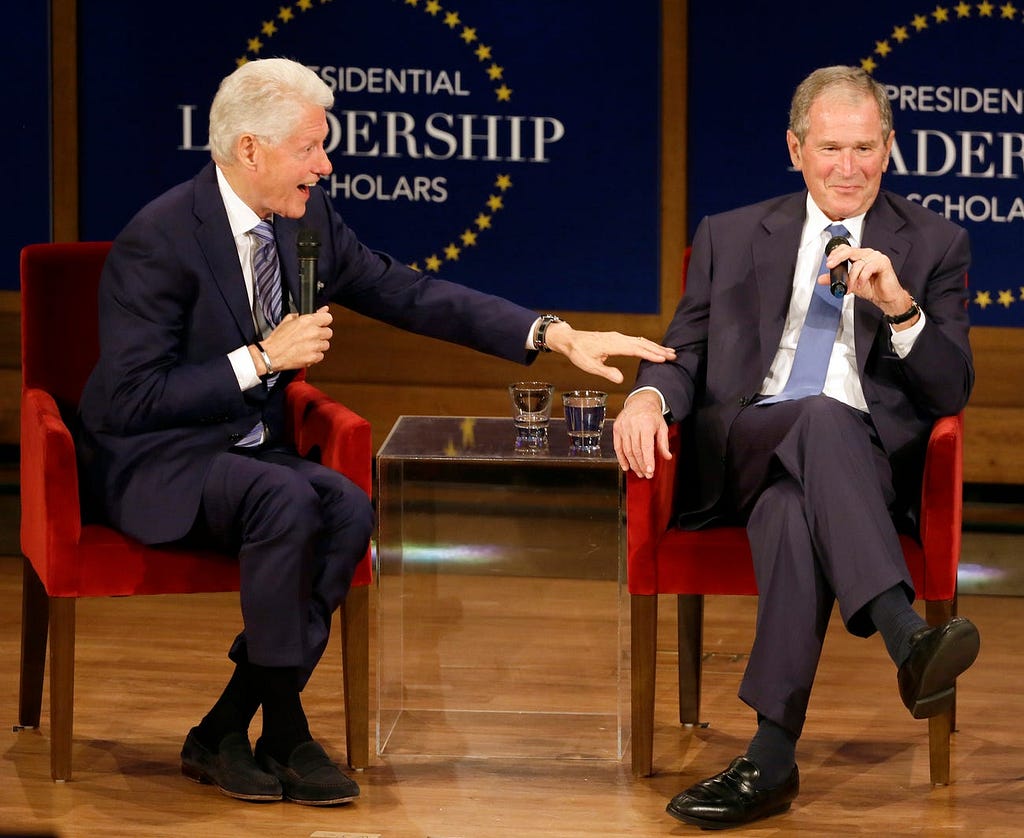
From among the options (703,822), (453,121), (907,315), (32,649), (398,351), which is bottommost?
(703,822)

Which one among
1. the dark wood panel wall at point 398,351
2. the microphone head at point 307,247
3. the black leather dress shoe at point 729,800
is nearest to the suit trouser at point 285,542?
the microphone head at point 307,247

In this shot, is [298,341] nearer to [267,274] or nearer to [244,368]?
[244,368]

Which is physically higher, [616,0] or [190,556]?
[616,0]

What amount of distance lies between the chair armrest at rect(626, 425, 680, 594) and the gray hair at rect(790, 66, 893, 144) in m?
0.77

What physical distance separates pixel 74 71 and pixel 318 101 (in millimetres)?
2514

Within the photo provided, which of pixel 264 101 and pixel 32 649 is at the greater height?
pixel 264 101

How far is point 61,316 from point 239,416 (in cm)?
51

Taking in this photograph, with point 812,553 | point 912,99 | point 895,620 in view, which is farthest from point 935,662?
point 912,99

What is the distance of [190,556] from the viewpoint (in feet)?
10.6

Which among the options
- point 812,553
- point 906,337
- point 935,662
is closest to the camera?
point 935,662

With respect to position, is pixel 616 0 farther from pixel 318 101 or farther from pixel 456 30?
pixel 318 101

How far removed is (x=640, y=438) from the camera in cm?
322

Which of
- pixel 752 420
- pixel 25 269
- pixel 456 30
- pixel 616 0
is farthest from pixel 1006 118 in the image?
pixel 25 269

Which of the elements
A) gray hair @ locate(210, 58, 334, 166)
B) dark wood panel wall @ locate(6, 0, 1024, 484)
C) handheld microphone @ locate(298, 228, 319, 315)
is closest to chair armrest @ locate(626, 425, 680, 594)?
handheld microphone @ locate(298, 228, 319, 315)
